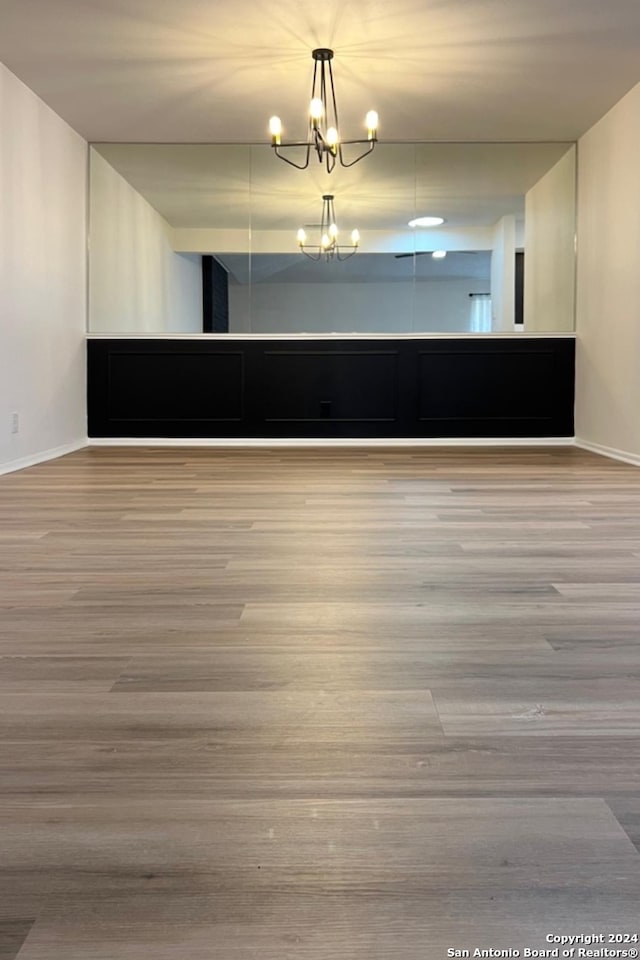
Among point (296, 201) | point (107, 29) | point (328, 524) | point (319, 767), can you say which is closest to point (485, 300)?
point (296, 201)

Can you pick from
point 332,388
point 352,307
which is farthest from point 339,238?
point 332,388

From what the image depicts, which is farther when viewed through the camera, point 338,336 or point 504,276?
point 338,336

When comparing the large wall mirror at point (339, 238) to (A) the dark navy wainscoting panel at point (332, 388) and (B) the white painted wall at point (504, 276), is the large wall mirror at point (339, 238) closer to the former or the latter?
(B) the white painted wall at point (504, 276)

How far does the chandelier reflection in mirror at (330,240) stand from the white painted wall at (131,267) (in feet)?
3.18

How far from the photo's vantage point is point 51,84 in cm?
468

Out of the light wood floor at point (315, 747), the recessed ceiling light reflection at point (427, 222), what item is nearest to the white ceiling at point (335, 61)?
the recessed ceiling light reflection at point (427, 222)

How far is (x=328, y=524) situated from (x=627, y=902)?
2.02 metres

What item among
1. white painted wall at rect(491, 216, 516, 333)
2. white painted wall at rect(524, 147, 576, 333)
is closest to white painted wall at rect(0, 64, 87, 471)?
white painted wall at rect(491, 216, 516, 333)

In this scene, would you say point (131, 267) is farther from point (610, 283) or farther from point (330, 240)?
point (610, 283)

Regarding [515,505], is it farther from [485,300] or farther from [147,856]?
[485,300]

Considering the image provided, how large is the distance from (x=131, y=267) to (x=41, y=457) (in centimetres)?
184

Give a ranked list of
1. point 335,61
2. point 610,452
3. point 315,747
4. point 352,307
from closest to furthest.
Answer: point 315,747 < point 335,61 < point 610,452 < point 352,307

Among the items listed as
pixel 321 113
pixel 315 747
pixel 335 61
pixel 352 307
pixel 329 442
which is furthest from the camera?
pixel 329 442

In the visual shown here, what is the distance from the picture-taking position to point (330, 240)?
602cm
